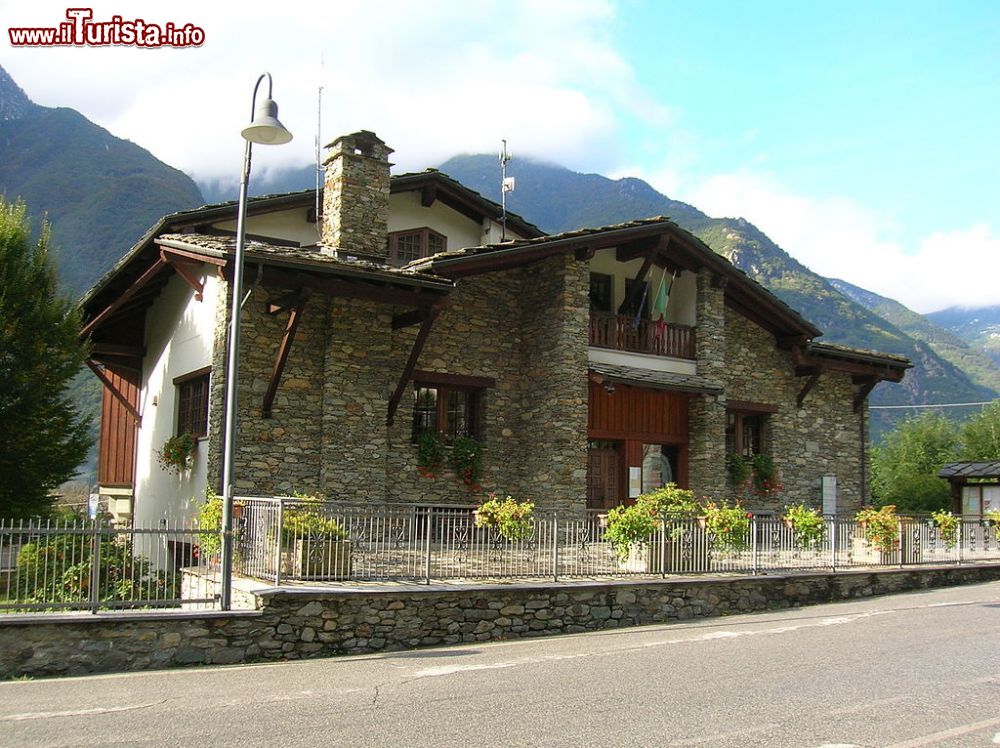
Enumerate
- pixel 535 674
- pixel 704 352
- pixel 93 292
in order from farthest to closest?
pixel 704 352 < pixel 93 292 < pixel 535 674

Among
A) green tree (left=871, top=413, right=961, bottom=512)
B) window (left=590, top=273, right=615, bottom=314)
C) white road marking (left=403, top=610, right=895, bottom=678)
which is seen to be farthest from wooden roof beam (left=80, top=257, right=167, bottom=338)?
green tree (left=871, top=413, right=961, bottom=512)

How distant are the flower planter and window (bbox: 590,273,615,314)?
1115cm

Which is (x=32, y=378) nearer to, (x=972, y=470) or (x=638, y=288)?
(x=638, y=288)

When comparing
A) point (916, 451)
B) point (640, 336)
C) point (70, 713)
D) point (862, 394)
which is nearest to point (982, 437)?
point (916, 451)

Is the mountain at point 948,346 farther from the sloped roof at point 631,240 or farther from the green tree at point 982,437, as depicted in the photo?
the sloped roof at point 631,240

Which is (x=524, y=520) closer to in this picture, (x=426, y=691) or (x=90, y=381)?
(x=426, y=691)

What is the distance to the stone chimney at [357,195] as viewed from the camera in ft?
59.5

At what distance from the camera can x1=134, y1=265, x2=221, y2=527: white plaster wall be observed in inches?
696

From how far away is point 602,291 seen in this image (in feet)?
72.6

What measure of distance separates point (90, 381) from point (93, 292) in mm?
44065

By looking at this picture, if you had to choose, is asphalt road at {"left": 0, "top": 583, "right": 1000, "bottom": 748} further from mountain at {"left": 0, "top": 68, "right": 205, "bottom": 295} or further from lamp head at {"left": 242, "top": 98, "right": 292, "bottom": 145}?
mountain at {"left": 0, "top": 68, "right": 205, "bottom": 295}

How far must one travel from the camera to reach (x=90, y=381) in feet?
200

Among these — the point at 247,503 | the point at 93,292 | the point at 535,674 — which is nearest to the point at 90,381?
the point at 93,292

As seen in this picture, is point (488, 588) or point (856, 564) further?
point (856, 564)
